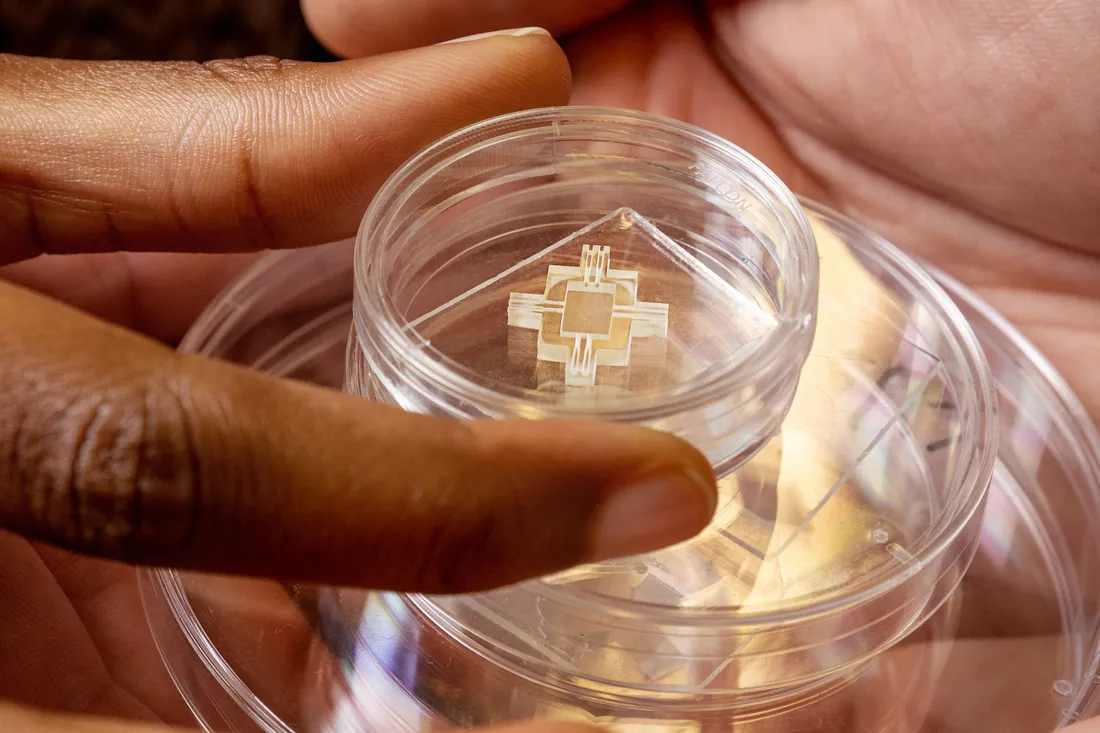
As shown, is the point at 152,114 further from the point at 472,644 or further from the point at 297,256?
the point at 472,644

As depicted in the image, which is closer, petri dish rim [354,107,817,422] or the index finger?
petri dish rim [354,107,817,422]

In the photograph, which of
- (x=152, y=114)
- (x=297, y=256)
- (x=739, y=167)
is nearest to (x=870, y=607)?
(x=739, y=167)

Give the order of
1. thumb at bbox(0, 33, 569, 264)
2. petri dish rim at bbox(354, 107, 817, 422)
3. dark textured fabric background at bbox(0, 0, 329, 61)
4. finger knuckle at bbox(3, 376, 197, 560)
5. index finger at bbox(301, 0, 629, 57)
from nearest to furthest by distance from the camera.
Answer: finger knuckle at bbox(3, 376, 197, 560), petri dish rim at bbox(354, 107, 817, 422), thumb at bbox(0, 33, 569, 264), index finger at bbox(301, 0, 629, 57), dark textured fabric background at bbox(0, 0, 329, 61)

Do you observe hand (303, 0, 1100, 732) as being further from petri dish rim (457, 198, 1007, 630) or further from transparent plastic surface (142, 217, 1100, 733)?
petri dish rim (457, 198, 1007, 630)

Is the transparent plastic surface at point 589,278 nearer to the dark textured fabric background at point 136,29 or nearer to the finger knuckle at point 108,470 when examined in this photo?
the finger knuckle at point 108,470

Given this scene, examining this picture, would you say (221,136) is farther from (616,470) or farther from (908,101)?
(908,101)

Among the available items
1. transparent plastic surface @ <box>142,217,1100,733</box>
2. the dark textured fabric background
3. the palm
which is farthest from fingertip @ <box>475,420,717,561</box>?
the dark textured fabric background

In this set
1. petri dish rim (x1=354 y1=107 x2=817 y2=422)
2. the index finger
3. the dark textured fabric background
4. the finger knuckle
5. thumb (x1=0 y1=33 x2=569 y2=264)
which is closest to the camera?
the finger knuckle
